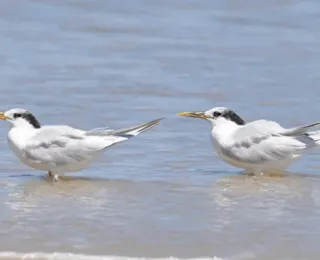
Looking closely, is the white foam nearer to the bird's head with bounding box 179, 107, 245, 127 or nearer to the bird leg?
the bird leg

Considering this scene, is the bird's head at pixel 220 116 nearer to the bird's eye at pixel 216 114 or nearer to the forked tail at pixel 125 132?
the bird's eye at pixel 216 114

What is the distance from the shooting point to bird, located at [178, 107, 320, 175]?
26.9ft

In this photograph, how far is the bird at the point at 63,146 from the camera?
798 cm

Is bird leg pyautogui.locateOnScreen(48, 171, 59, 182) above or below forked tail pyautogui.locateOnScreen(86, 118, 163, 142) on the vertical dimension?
below

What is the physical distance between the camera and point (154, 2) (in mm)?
14195

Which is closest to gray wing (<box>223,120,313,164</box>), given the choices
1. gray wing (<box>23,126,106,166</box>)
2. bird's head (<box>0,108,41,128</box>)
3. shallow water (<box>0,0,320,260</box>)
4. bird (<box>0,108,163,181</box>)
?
shallow water (<box>0,0,320,260</box>)

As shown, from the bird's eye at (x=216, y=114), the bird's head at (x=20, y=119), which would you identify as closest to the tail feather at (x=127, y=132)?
the bird's head at (x=20, y=119)

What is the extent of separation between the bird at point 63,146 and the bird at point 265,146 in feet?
1.98

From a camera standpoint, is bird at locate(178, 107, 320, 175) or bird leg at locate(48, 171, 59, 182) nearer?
bird leg at locate(48, 171, 59, 182)

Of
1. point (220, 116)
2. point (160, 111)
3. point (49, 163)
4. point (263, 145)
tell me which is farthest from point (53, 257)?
point (160, 111)

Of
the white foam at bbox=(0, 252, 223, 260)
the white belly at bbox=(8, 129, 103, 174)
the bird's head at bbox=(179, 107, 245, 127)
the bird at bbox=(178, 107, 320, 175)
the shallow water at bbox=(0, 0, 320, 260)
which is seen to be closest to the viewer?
the white foam at bbox=(0, 252, 223, 260)

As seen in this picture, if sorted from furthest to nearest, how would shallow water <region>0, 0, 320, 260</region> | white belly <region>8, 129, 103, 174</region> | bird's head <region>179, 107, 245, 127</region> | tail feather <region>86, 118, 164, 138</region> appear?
bird's head <region>179, 107, 245, 127</region> → white belly <region>8, 129, 103, 174</region> → tail feather <region>86, 118, 164, 138</region> → shallow water <region>0, 0, 320, 260</region>

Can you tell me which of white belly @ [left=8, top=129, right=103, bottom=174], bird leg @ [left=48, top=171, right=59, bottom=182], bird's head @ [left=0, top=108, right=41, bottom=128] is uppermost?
bird's head @ [left=0, top=108, right=41, bottom=128]

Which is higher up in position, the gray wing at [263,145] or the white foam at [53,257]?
the gray wing at [263,145]
